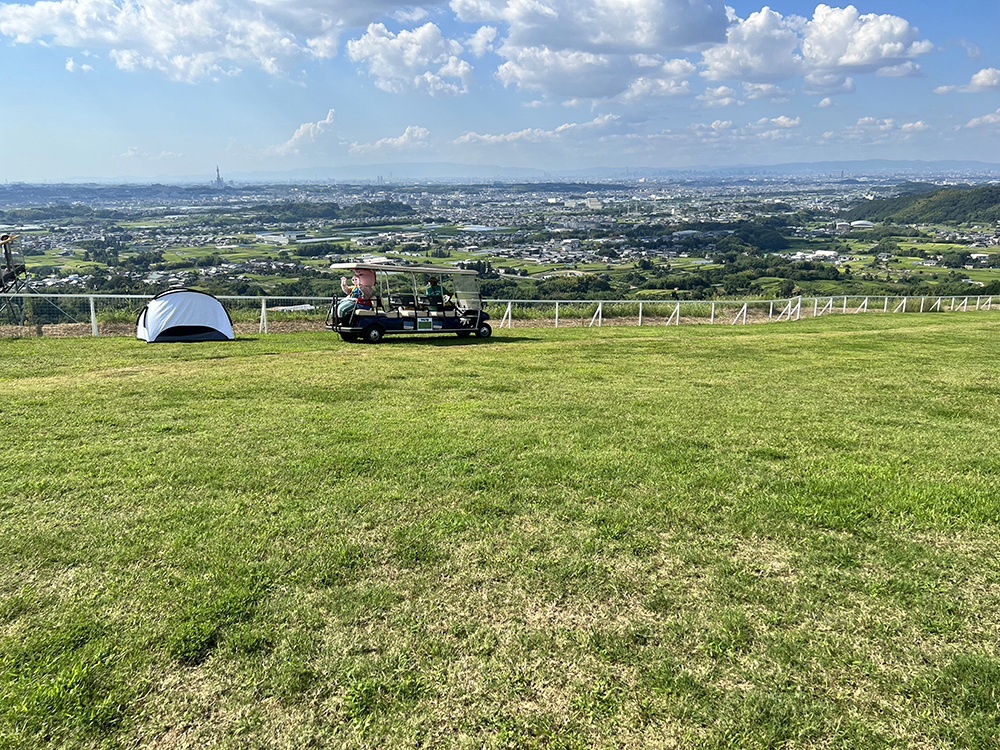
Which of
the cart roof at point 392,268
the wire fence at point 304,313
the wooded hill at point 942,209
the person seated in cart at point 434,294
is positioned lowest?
the wire fence at point 304,313

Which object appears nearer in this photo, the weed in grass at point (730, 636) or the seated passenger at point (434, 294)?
the weed in grass at point (730, 636)

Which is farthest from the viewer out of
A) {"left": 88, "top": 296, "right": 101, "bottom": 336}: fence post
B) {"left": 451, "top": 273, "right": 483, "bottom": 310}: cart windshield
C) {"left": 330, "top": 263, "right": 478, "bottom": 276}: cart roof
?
{"left": 451, "top": 273, "right": 483, "bottom": 310}: cart windshield

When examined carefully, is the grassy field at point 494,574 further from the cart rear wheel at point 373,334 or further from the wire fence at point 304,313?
the wire fence at point 304,313

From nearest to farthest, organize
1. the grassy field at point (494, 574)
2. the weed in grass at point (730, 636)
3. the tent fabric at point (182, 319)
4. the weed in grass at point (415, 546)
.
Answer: the grassy field at point (494, 574) → the weed in grass at point (730, 636) → the weed in grass at point (415, 546) → the tent fabric at point (182, 319)

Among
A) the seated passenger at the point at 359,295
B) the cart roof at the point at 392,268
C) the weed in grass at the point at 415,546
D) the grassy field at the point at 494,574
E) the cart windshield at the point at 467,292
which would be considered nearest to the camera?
Result: the grassy field at the point at 494,574

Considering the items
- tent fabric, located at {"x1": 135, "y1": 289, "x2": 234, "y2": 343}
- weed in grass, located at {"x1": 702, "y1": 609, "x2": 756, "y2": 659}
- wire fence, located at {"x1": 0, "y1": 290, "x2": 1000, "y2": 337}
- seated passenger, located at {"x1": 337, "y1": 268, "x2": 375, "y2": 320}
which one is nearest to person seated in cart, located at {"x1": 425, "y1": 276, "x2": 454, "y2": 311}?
seated passenger, located at {"x1": 337, "y1": 268, "x2": 375, "y2": 320}

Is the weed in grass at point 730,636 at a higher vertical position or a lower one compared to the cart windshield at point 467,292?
lower

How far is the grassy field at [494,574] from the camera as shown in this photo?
9.36ft

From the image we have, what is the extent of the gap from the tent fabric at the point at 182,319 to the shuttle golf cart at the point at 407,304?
285 cm

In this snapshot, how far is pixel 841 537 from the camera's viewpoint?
4.49 metres

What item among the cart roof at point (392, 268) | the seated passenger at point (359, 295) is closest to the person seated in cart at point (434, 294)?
the cart roof at point (392, 268)

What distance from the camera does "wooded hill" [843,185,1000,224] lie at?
124m

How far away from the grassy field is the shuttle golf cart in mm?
7312

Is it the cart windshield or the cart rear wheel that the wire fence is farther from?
the cart rear wheel
